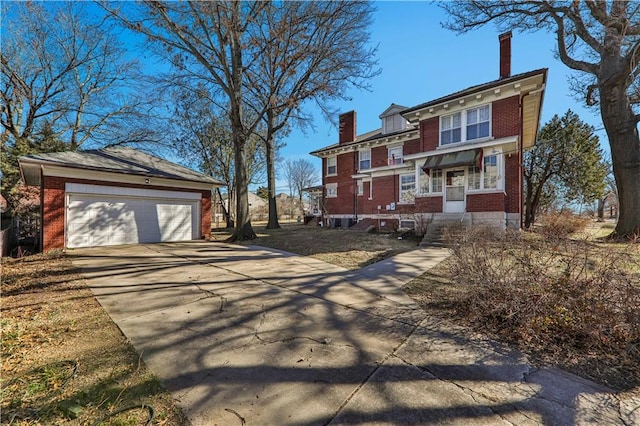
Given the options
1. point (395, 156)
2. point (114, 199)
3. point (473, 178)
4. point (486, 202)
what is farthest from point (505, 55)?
point (114, 199)

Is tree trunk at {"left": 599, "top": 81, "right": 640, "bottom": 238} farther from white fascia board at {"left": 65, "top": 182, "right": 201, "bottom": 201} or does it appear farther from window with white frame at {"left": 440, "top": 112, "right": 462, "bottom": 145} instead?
Answer: white fascia board at {"left": 65, "top": 182, "right": 201, "bottom": 201}

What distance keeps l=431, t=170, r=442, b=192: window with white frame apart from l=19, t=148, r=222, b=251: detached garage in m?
11.5

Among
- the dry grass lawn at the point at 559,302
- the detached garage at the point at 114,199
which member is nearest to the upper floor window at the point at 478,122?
the dry grass lawn at the point at 559,302

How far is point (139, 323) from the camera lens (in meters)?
3.78

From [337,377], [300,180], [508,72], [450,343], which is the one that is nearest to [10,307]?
[337,377]

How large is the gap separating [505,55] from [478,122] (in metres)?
4.23

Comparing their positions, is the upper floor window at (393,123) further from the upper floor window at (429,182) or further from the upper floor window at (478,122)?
the upper floor window at (478,122)

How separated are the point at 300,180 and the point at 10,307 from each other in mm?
53110

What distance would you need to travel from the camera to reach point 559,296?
11.2 ft

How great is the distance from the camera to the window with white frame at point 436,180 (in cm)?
1370

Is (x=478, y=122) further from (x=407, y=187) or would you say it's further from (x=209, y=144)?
(x=209, y=144)

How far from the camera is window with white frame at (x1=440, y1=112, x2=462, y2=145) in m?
13.2

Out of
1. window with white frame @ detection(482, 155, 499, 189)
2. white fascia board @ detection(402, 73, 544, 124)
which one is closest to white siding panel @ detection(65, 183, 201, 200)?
white fascia board @ detection(402, 73, 544, 124)

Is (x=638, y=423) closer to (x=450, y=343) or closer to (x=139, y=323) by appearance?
(x=450, y=343)
